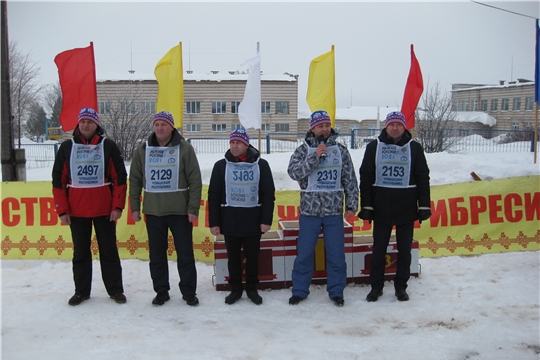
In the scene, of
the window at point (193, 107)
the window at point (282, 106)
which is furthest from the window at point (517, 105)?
the window at point (193, 107)

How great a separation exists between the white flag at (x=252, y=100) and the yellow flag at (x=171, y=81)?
68.2 inches

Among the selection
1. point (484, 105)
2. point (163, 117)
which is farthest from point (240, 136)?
point (484, 105)

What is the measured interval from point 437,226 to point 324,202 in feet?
8.72

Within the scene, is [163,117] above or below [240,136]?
above

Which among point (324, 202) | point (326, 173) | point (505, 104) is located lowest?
point (324, 202)

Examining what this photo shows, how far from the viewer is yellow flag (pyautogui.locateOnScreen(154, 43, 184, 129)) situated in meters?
8.66

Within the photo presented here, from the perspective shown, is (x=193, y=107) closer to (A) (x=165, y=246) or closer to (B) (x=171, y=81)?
(B) (x=171, y=81)

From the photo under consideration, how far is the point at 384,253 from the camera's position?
5035mm

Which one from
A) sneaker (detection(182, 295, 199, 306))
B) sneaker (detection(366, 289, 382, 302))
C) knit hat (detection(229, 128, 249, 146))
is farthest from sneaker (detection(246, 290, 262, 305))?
knit hat (detection(229, 128, 249, 146))

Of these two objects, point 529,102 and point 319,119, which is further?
point 529,102

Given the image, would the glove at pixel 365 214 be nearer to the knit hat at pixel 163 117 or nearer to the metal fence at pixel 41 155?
the knit hat at pixel 163 117

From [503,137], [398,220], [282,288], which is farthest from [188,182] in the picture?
[503,137]

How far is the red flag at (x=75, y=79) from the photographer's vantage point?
7410 millimetres

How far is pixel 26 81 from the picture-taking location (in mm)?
24625
